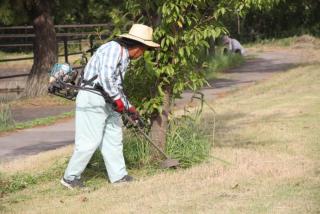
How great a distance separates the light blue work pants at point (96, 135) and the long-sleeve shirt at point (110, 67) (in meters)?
0.20

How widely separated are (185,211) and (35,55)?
1173 centimetres

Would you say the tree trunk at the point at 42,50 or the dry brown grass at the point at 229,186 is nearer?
the dry brown grass at the point at 229,186

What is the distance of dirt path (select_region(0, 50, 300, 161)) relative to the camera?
10.8 m

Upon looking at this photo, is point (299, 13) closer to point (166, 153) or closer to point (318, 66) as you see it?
point (318, 66)

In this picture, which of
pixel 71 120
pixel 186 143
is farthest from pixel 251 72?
pixel 186 143

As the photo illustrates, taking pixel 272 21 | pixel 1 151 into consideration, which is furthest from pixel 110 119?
pixel 272 21

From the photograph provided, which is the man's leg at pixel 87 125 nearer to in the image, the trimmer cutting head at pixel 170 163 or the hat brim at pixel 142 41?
the hat brim at pixel 142 41

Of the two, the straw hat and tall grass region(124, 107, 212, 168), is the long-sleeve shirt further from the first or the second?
tall grass region(124, 107, 212, 168)

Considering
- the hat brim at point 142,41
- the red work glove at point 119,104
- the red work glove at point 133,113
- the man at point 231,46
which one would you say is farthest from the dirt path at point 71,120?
the hat brim at point 142,41

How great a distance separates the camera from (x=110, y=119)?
7.71 metres

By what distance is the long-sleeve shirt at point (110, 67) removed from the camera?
7312mm

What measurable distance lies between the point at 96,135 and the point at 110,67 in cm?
69

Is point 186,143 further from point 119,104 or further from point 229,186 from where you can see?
point 119,104

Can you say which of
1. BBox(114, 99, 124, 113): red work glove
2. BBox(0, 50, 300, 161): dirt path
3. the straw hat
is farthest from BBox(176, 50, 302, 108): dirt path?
BBox(114, 99, 124, 113): red work glove
